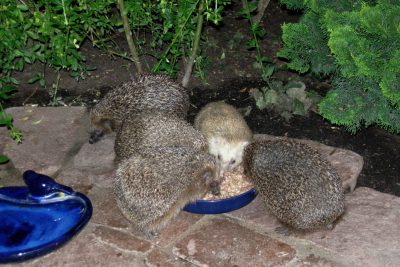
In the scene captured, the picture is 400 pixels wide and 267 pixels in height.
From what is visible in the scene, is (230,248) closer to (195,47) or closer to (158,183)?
(158,183)

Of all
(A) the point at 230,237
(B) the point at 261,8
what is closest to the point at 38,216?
(A) the point at 230,237

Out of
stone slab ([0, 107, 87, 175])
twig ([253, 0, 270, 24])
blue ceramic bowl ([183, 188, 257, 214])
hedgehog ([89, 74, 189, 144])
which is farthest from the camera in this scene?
twig ([253, 0, 270, 24])

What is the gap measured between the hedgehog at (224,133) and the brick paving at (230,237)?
535mm

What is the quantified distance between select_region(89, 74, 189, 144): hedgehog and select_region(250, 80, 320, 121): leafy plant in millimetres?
923

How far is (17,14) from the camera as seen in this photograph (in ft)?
20.3

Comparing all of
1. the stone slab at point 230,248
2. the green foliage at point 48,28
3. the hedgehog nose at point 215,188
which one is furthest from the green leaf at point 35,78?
the stone slab at point 230,248

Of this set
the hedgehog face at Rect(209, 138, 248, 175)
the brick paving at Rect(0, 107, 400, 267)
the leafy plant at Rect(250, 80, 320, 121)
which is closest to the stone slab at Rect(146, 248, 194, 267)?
the brick paving at Rect(0, 107, 400, 267)

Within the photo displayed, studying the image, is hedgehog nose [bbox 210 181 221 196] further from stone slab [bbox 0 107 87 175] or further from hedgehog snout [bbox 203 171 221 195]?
stone slab [bbox 0 107 87 175]

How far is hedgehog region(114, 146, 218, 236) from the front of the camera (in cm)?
468

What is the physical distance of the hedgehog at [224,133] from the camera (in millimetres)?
A: 5625

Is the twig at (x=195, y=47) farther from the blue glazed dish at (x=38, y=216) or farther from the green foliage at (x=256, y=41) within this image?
the blue glazed dish at (x=38, y=216)

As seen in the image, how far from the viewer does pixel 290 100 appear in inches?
256

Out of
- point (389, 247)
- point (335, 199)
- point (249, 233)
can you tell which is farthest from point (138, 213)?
point (389, 247)

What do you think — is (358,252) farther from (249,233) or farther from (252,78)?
(252,78)
